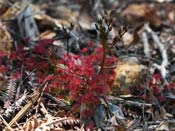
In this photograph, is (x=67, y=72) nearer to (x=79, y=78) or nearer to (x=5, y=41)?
(x=79, y=78)

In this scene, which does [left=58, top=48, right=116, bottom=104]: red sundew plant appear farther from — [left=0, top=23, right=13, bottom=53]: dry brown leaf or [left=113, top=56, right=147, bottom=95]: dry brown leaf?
[left=0, top=23, right=13, bottom=53]: dry brown leaf

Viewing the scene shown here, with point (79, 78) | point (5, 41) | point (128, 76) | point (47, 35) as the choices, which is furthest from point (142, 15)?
point (79, 78)

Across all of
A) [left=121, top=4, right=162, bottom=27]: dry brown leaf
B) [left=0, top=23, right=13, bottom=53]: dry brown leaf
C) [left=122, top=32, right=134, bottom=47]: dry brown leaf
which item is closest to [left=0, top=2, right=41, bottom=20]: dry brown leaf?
[left=0, top=23, right=13, bottom=53]: dry brown leaf

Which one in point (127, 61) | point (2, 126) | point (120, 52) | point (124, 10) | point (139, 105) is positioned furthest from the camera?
point (124, 10)

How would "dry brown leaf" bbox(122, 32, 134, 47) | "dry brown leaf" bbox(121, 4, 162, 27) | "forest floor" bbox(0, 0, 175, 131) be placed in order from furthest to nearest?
"dry brown leaf" bbox(121, 4, 162, 27) → "dry brown leaf" bbox(122, 32, 134, 47) → "forest floor" bbox(0, 0, 175, 131)

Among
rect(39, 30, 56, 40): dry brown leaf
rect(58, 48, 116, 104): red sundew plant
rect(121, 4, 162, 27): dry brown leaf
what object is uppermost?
rect(121, 4, 162, 27): dry brown leaf

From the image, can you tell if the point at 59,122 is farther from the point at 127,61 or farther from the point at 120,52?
the point at 120,52

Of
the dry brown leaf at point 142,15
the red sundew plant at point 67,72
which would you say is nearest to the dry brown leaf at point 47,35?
the red sundew plant at point 67,72

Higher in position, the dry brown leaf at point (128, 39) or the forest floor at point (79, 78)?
the dry brown leaf at point (128, 39)

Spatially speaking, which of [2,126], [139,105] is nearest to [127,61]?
[139,105]

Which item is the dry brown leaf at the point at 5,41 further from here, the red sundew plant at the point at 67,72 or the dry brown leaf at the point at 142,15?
the dry brown leaf at the point at 142,15

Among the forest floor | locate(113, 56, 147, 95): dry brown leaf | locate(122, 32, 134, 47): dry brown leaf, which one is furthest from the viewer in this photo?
locate(122, 32, 134, 47): dry brown leaf
